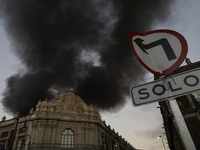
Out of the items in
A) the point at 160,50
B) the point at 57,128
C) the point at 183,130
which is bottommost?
the point at 183,130

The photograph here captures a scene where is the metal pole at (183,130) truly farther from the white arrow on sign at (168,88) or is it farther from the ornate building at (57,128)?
the ornate building at (57,128)

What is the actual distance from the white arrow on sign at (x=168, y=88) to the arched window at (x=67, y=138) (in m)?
28.9

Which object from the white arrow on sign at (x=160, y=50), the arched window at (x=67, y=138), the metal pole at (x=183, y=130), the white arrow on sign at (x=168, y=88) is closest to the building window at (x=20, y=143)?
the arched window at (x=67, y=138)

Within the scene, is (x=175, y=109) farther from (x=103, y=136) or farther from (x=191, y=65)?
(x=103, y=136)

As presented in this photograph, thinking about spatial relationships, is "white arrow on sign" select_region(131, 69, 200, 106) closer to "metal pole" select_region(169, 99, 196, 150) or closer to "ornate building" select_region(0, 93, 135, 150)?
"metal pole" select_region(169, 99, 196, 150)

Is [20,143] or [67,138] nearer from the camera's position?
[20,143]

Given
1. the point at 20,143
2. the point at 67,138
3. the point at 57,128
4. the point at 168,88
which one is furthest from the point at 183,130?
the point at 20,143

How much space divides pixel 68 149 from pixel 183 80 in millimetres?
29220

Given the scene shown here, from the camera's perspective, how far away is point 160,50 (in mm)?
2240

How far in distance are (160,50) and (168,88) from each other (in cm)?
67

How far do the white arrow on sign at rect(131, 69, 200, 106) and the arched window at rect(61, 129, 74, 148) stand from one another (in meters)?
28.9

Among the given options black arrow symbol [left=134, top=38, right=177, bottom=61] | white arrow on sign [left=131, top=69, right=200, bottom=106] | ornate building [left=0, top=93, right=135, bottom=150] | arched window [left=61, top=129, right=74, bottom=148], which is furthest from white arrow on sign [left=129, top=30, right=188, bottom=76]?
arched window [left=61, top=129, right=74, bottom=148]

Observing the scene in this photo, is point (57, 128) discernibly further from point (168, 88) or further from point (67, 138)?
point (168, 88)

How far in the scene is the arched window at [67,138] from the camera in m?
26.9
